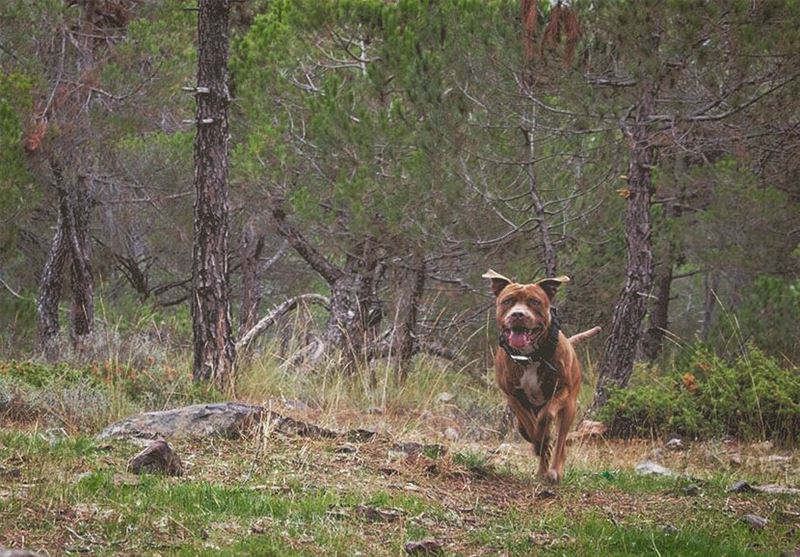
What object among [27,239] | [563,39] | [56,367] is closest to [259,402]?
[56,367]

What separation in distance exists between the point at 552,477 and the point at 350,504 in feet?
6.01

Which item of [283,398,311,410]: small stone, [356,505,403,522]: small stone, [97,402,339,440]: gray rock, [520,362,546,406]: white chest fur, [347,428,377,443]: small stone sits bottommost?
[283,398,311,410]: small stone

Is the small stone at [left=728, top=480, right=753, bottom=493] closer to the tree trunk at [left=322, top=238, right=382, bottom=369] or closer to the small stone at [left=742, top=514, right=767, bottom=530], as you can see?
the small stone at [left=742, top=514, right=767, bottom=530]

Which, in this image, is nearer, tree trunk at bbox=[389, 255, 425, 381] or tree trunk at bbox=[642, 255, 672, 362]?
tree trunk at bbox=[389, 255, 425, 381]

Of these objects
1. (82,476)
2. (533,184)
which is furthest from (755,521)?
(533,184)

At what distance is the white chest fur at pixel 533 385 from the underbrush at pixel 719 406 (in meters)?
4.19

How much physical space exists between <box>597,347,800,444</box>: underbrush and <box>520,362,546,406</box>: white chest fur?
165 inches

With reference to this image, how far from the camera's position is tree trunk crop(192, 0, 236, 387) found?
11555 millimetres

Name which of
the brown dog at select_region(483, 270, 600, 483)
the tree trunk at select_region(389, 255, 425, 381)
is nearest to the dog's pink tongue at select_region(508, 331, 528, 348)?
the brown dog at select_region(483, 270, 600, 483)

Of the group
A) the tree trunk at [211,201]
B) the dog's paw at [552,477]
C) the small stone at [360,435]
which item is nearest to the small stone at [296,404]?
the tree trunk at [211,201]

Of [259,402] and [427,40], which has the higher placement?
[427,40]

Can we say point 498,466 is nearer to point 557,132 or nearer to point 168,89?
point 557,132

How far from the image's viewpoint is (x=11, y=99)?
15789 mm

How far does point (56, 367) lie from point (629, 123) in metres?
7.03
